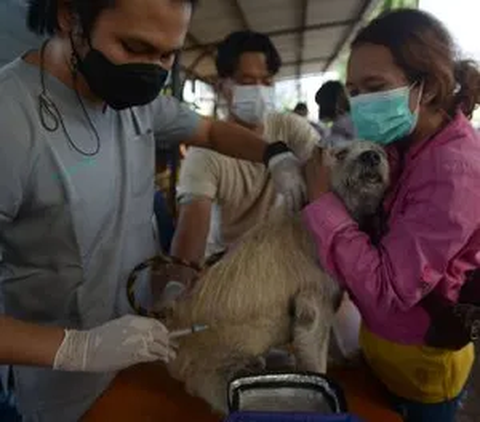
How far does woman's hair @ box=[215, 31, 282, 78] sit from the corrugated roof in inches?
77.5

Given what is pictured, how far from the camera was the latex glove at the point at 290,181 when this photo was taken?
1.59 m

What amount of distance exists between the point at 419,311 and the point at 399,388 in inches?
9.2

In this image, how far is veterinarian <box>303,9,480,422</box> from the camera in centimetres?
115

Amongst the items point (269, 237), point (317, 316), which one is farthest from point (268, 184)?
point (317, 316)

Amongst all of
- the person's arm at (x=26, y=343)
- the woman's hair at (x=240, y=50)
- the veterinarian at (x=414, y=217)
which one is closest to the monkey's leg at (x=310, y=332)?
the veterinarian at (x=414, y=217)

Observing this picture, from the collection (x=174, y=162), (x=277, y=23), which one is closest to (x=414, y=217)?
(x=174, y=162)

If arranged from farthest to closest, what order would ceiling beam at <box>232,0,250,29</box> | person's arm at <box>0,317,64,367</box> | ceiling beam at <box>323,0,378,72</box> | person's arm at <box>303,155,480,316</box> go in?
ceiling beam at <box>323,0,378,72</box>
ceiling beam at <box>232,0,250,29</box>
person's arm at <box>303,155,480,316</box>
person's arm at <box>0,317,64,367</box>

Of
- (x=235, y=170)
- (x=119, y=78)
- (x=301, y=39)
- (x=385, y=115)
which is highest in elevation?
(x=119, y=78)

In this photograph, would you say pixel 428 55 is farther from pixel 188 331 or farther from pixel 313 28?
pixel 313 28

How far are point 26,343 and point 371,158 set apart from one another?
104 cm

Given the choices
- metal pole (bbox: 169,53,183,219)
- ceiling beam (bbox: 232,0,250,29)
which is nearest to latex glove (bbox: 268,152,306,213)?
metal pole (bbox: 169,53,183,219)

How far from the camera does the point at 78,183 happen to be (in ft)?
4.27

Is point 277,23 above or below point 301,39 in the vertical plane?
above

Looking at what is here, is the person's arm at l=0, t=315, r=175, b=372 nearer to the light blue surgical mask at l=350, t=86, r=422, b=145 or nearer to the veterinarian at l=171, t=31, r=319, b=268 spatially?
the light blue surgical mask at l=350, t=86, r=422, b=145
